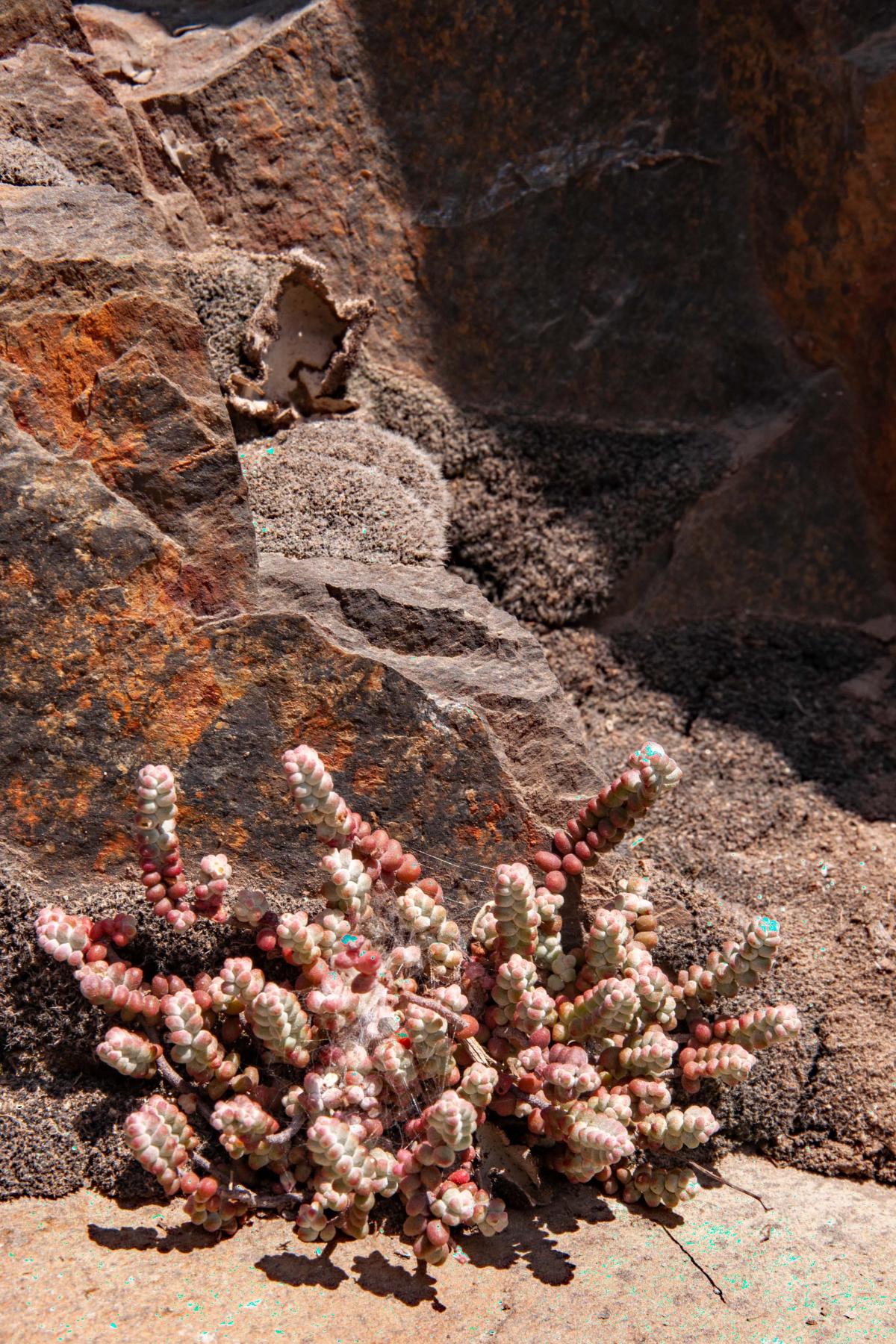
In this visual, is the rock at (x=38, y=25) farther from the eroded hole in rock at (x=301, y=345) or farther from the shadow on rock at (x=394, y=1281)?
the shadow on rock at (x=394, y=1281)

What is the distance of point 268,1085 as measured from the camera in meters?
2.18

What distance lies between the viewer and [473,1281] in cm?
199

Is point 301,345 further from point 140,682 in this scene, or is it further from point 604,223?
point 140,682

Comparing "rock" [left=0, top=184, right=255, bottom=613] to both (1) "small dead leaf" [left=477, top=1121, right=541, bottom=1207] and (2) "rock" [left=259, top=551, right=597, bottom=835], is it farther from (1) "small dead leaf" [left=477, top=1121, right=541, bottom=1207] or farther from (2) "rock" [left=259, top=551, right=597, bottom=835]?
(1) "small dead leaf" [left=477, top=1121, right=541, bottom=1207]

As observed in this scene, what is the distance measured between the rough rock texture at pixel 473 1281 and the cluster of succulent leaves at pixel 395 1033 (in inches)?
2.5

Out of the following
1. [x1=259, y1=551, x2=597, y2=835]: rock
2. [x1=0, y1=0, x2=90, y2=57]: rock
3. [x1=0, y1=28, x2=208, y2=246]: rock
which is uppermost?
[x1=0, y1=0, x2=90, y2=57]: rock

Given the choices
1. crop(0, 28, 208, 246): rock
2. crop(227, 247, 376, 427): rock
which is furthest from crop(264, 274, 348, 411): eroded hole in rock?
crop(0, 28, 208, 246): rock

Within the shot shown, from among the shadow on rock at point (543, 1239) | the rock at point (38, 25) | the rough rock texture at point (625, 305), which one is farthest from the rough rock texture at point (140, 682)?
the rock at point (38, 25)

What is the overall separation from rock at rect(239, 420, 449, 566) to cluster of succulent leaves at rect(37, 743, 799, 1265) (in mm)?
857

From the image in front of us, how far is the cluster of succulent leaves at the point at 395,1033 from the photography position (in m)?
1.97

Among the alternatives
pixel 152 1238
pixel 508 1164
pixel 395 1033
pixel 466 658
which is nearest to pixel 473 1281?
pixel 508 1164

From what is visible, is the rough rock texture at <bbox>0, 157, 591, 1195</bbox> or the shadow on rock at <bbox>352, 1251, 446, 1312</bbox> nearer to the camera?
the shadow on rock at <bbox>352, 1251, 446, 1312</bbox>

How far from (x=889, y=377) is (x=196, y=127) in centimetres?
205

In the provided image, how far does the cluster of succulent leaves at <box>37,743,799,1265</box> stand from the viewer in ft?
6.48
